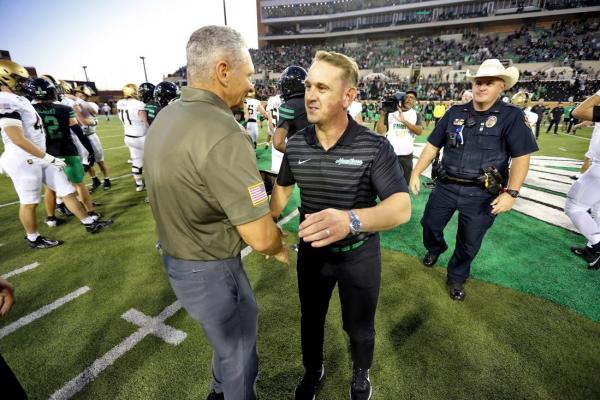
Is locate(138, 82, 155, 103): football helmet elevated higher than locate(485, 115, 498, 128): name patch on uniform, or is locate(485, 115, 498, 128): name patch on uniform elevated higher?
locate(138, 82, 155, 103): football helmet

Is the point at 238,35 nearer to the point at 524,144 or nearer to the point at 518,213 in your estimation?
the point at 524,144

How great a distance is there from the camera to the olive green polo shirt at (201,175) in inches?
54.4

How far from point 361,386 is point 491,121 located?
9.78 feet

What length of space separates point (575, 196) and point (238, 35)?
5231mm

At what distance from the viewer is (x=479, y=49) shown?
43219 mm

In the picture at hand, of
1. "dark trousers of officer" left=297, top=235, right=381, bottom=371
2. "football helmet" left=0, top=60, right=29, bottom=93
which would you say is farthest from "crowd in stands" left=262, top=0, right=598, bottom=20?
"dark trousers of officer" left=297, top=235, right=381, bottom=371

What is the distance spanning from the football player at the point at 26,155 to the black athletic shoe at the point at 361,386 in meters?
5.03

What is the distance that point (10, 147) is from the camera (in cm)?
440

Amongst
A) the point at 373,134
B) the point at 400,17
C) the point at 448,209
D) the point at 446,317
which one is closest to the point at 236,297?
the point at 373,134

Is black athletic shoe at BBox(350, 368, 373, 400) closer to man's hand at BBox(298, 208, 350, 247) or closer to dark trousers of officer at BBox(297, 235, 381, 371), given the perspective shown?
dark trousers of officer at BBox(297, 235, 381, 371)

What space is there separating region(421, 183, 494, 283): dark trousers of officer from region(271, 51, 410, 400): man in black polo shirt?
188 cm

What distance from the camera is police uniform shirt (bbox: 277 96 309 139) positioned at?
3.98 m

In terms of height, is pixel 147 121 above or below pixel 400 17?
below

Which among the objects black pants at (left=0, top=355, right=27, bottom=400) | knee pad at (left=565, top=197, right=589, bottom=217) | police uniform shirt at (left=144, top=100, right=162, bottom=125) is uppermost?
police uniform shirt at (left=144, top=100, right=162, bottom=125)
